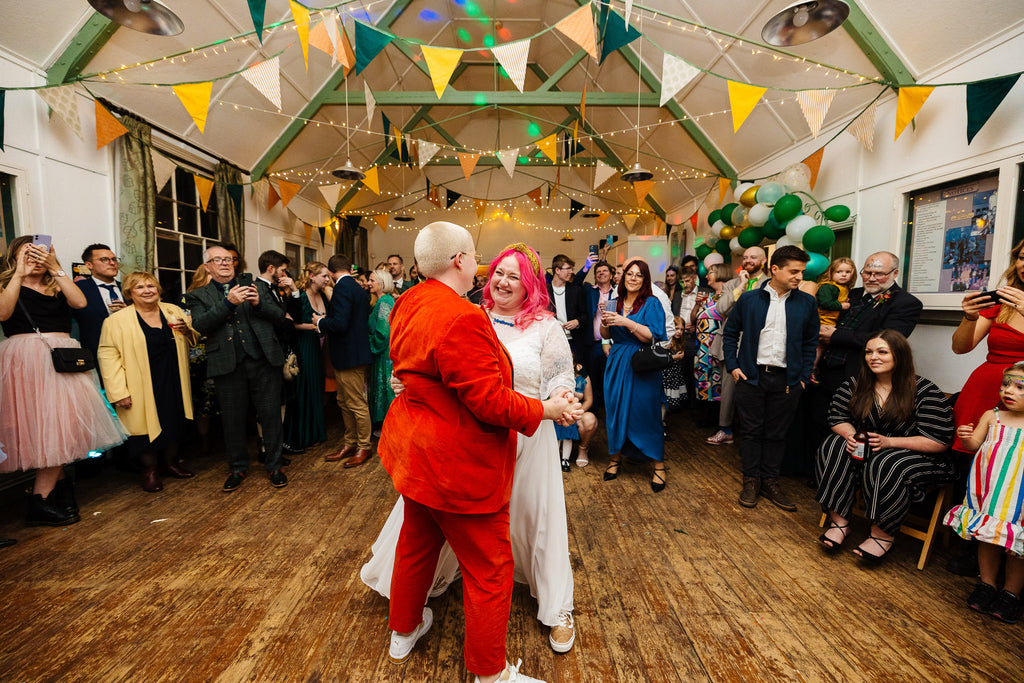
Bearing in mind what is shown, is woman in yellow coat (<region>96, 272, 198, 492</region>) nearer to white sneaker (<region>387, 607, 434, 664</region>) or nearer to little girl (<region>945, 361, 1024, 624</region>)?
white sneaker (<region>387, 607, 434, 664</region>)

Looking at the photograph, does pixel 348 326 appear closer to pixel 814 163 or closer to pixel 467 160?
pixel 467 160

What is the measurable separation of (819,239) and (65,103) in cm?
605

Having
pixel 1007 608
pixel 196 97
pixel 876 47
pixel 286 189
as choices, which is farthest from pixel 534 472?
pixel 286 189

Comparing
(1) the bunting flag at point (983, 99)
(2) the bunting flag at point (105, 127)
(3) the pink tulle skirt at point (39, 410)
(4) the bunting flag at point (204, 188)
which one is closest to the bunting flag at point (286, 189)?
(4) the bunting flag at point (204, 188)

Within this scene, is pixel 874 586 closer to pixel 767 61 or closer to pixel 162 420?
pixel 162 420

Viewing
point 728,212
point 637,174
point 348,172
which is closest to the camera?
point 348,172

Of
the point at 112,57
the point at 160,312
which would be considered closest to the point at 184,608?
the point at 160,312

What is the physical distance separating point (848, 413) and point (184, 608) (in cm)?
331

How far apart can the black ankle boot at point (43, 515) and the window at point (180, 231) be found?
2.68 m

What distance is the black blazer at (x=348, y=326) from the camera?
337 cm

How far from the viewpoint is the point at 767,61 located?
4312 mm

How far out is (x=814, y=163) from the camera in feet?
14.6

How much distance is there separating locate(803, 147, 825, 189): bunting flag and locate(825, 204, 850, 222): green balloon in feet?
2.12

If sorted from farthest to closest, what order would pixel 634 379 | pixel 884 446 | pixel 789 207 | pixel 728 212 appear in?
pixel 728 212 < pixel 789 207 < pixel 634 379 < pixel 884 446
